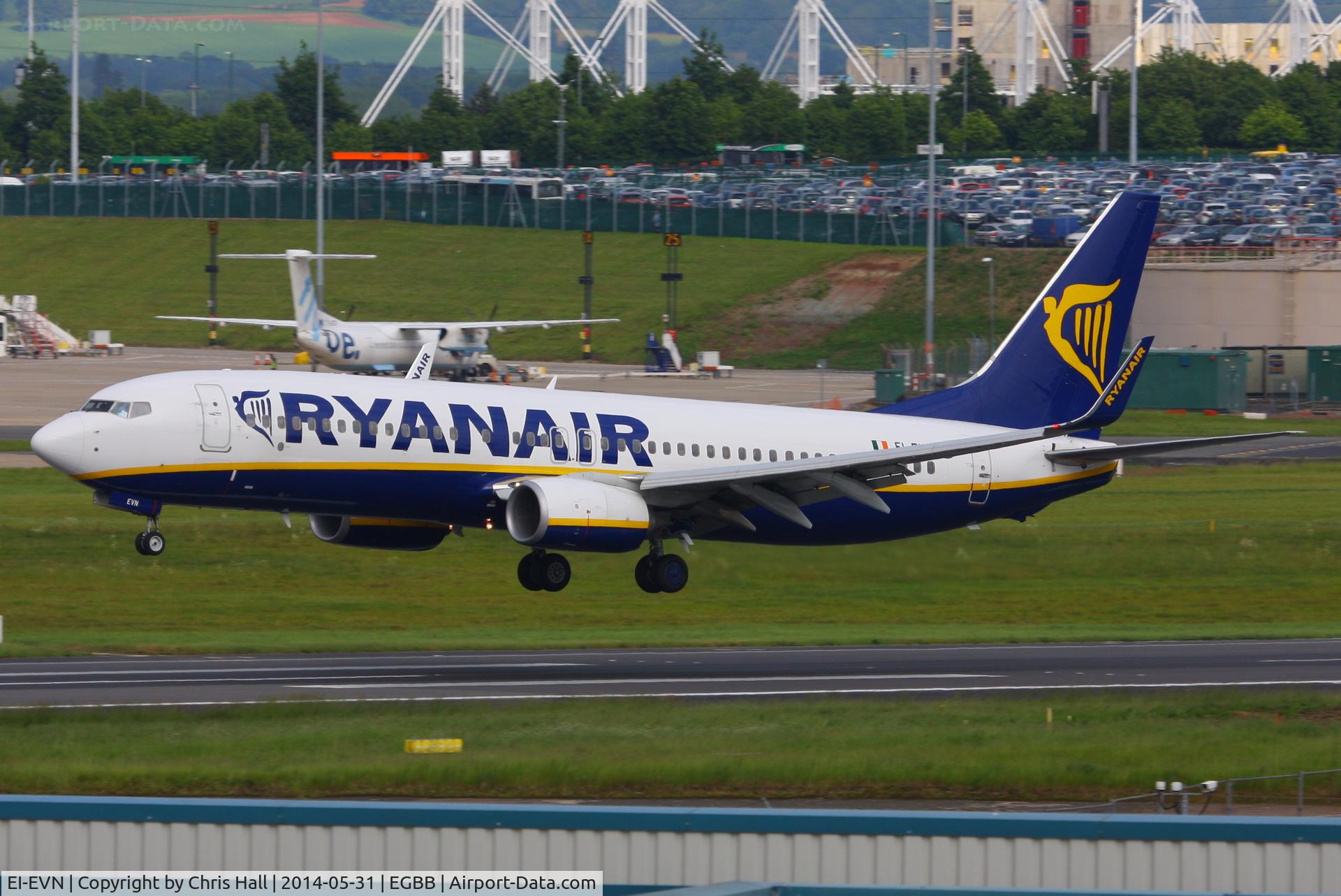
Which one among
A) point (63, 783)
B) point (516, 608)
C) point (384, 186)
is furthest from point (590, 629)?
point (384, 186)

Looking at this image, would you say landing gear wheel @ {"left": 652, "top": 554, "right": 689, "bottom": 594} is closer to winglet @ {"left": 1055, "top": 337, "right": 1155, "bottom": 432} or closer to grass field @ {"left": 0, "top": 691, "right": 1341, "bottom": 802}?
grass field @ {"left": 0, "top": 691, "right": 1341, "bottom": 802}

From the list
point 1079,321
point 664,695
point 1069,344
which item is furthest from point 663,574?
point 1079,321

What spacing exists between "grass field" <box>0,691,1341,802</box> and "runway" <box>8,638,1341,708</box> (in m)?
1.83

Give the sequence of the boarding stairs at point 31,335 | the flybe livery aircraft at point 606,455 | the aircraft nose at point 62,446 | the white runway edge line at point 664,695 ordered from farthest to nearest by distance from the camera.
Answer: the boarding stairs at point 31,335 → the flybe livery aircraft at point 606,455 → the aircraft nose at point 62,446 → the white runway edge line at point 664,695

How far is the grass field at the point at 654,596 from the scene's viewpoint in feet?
157

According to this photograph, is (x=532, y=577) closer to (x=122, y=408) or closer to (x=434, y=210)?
(x=122, y=408)

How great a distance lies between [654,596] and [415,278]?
10450 cm

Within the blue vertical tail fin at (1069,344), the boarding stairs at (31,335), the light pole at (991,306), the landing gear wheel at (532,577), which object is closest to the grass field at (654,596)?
the landing gear wheel at (532,577)

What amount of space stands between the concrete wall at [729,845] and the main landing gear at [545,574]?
1054 inches

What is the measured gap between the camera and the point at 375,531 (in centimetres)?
4375

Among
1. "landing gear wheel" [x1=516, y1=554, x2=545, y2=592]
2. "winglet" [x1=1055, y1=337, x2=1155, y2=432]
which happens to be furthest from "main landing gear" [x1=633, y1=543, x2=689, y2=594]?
"winglet" [x1=1055, y1=337, x2=1155, y2=432]

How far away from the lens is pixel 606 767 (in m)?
28.8

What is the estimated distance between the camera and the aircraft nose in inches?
1528

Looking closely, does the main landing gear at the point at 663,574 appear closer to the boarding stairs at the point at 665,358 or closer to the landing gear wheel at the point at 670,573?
the landing gear wheel at the point at 670,573
